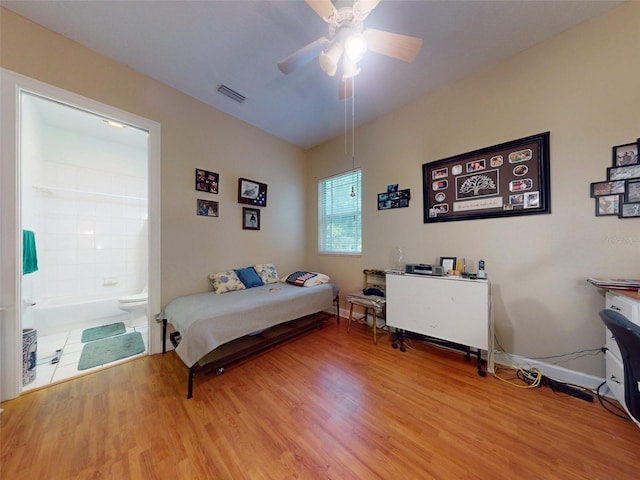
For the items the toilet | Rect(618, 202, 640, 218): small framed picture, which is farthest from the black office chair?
the toilet

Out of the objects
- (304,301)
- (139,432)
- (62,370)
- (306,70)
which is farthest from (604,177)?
(62,370)

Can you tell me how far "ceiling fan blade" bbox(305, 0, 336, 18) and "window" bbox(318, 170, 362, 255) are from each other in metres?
2.03

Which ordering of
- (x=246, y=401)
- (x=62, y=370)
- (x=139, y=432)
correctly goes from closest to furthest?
(x=139, y=432) < (x=246, y=401) < (x=62, y=370)

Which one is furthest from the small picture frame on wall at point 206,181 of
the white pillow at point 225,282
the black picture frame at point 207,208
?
the white pillow at point 225,282

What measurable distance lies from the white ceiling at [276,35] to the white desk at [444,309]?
6.89 ft

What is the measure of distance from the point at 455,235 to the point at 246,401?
2512 millimetres

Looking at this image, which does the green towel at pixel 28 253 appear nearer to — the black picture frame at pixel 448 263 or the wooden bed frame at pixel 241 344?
the wooden bed frame at pixel 241 344

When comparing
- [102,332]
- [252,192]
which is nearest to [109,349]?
[102,332]

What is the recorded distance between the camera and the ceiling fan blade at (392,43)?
1.39m

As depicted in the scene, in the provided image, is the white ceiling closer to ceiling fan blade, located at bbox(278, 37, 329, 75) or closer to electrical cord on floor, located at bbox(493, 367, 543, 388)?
ceiling fan blade, located at bbox(278, 37, 329, 75)

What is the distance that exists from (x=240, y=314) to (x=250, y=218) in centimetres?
153

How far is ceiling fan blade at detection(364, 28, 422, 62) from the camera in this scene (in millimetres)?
1389

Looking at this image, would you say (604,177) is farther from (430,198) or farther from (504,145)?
(430,198)

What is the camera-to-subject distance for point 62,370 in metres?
1.96
